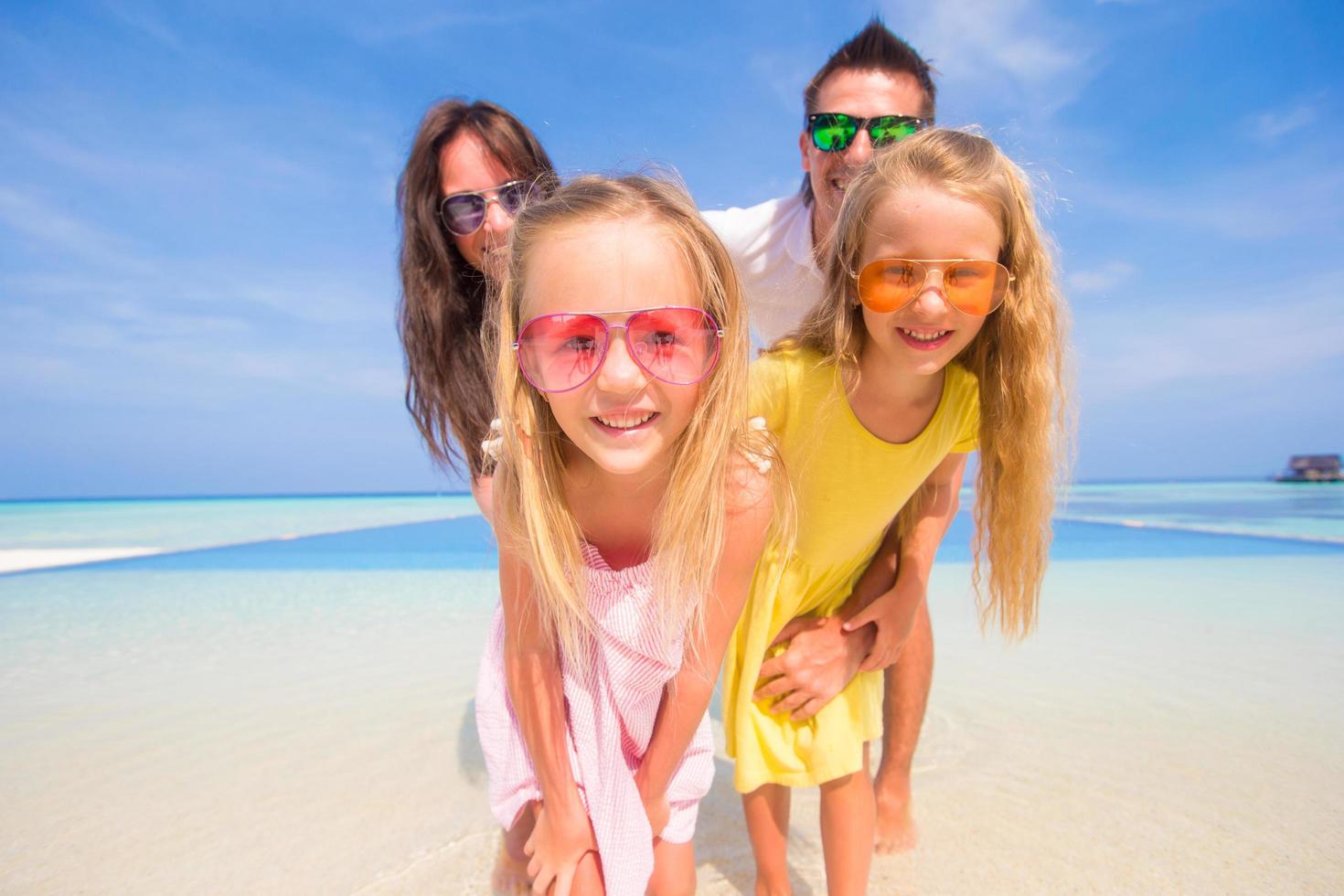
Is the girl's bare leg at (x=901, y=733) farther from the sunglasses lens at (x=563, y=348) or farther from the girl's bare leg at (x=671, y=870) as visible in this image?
the sunglasses lens at (x=563, y=348)

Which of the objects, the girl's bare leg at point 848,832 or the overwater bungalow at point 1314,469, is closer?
the girl's bare leg at point 848,832

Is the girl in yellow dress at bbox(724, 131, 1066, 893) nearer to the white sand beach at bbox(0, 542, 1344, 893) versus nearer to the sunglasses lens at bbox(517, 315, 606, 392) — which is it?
the white sand beach at bbox(0, 542, 1344, 893)

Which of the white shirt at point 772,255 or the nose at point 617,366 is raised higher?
the white shirt at point 772,255

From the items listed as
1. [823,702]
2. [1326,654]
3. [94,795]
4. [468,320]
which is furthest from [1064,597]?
[94,795]

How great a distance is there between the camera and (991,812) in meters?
2.39

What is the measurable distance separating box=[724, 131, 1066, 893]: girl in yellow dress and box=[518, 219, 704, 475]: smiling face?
1.57ft

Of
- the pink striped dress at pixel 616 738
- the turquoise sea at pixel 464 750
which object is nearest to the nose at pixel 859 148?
the turquoise sea at pixel 464 750

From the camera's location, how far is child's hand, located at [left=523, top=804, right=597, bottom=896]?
185cm

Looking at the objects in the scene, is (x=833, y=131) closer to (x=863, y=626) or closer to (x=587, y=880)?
(x=863, y=626)

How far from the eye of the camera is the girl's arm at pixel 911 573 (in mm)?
2254

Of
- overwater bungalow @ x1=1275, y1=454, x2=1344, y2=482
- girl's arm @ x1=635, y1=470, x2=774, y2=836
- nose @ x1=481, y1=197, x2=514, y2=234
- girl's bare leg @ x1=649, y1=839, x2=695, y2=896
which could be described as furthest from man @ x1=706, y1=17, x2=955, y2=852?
overwater bungalow @ x1=1275, y1=454, x2=1344, y2=482

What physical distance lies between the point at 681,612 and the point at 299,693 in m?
2.72

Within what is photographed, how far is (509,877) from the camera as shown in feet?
7.05

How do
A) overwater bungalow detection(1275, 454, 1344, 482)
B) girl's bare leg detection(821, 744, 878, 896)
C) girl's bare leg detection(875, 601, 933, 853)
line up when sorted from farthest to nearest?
1. overwater bungalow detection(1275, 454, 1344, 482)
2. girl's bare leg detection(875, 601, 933, 853)
3. girl's bare leg detection(821, 744, 878, 896)
